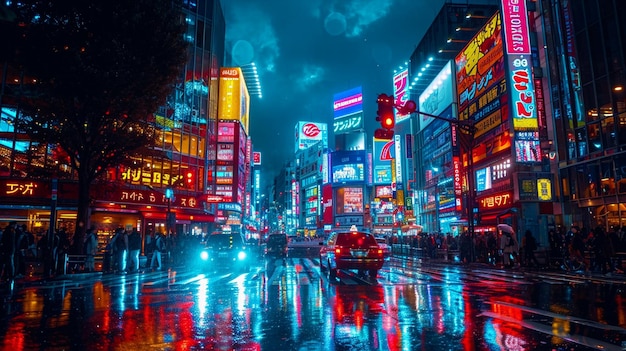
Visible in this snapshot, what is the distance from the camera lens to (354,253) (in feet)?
51.2

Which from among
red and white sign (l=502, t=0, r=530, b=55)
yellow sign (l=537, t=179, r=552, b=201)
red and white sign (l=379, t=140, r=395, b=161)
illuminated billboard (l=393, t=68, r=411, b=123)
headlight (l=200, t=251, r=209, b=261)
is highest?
illuminated billboard (l=393, t=68, r=411, b=123)

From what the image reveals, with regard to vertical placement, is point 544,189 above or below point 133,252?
above

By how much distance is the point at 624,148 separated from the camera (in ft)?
82.8

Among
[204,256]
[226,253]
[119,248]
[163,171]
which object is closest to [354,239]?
[226,253]

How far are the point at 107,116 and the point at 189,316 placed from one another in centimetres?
1486

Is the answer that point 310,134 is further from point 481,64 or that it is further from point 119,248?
point 119,248

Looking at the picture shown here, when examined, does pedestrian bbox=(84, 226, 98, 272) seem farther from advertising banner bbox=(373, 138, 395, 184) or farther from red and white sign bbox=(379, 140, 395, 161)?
advertising banner bbox=(373, 138, 395, 184)

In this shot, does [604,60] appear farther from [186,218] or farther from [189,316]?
[186,218]

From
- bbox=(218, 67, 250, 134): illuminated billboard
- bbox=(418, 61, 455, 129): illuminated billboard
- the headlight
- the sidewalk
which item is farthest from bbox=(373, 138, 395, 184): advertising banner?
the headlight

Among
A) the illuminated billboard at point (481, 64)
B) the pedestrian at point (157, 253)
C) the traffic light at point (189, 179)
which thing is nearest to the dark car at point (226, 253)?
the pedestrian at point (157, 253)

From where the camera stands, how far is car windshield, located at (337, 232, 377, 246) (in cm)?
1595

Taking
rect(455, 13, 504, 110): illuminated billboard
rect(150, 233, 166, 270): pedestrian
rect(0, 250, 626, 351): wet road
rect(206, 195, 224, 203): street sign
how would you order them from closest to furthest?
rect(0, 250, 626, 351): wet road, rect(150, 233, 166, 270): pedestrian, rect(455, 13, 504, 110): illuminated billboard, rect(206, 195, 224, 203): street sign

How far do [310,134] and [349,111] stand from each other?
24700 millimetres

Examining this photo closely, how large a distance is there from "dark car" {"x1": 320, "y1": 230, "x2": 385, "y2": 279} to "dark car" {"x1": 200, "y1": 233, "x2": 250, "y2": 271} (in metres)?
6.44
